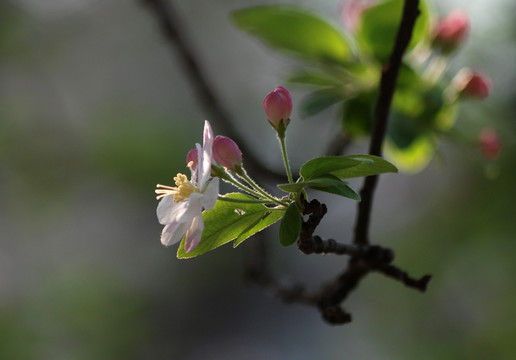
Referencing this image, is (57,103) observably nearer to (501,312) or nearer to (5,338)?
(5,338)

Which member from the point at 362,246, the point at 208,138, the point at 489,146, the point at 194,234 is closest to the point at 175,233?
the point at 194,234

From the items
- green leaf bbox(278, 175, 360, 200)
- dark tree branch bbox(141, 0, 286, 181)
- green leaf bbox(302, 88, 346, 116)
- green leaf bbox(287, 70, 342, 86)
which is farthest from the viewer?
dark tree branch bbox(141, 0, 286, 181)

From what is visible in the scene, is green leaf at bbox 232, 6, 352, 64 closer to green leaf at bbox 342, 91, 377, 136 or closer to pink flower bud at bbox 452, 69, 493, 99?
green leaf at bbox 342, 91, 377, 136

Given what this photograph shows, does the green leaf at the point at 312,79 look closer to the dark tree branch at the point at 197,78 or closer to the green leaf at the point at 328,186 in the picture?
the dark tree branch at the point at 197,78

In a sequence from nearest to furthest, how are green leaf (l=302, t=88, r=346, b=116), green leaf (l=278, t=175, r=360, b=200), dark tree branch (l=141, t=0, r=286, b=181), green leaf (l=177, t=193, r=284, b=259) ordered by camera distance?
green leaf (l=278, t=175, r=360, b=200), green leaf (l=177, t=193, r=284, b=259), green leaf (l=302, t=88, r=346, b=116), dark tree branch (l=141, t=0, r=286, b=181)

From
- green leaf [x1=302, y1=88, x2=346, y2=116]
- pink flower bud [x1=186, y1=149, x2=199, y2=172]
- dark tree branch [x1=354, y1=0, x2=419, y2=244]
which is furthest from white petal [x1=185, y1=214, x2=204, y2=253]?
green leaf [x1=302, y1=88, x2=346, y2=116]

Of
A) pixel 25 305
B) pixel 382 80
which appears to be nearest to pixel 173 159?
pixel 25 305

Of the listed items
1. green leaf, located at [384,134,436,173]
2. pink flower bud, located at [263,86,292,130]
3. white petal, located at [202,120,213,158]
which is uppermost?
green leaf, located at [384,134,436,173]

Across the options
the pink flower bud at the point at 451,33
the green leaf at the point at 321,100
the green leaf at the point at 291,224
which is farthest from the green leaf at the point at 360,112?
the green leaf at the point at 291,224
